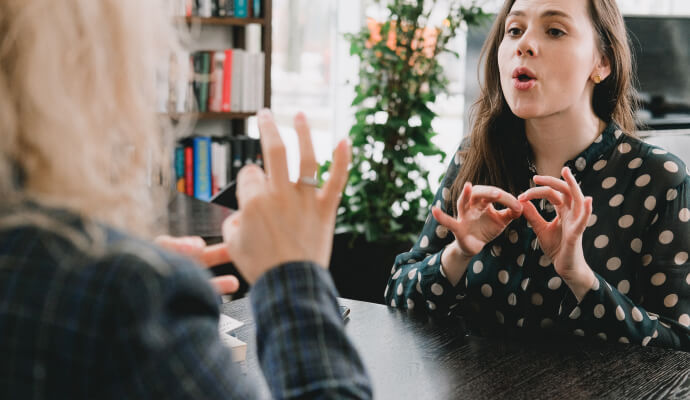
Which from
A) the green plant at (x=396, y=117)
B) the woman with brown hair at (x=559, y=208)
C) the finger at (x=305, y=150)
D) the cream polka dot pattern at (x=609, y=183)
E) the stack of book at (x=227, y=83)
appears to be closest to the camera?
the finger at (x=305, y=150)

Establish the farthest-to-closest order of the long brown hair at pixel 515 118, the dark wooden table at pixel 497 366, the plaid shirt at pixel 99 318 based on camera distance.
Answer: the long brown hair at pixel 515 118
the dark wooden table at pixel 497 366
the plaid shirt at pixel 99 318

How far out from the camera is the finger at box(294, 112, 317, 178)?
739 mm

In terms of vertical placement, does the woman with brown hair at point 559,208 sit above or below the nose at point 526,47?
below

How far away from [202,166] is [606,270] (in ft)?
8.42

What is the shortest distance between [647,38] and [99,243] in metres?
3.74

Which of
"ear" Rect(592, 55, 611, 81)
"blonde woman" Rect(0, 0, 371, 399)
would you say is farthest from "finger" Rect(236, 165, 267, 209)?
"ear" Rect(592, 55, 611, 81)

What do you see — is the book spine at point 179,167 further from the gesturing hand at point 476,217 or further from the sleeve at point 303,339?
the sleeve at point 303,339

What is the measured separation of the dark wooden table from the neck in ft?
1.86

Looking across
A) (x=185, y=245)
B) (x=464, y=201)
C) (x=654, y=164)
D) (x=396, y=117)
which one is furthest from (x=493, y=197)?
(x=396, y=117)

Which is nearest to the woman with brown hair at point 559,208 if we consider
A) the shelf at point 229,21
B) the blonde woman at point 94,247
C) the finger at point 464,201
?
the finger at point 464,201

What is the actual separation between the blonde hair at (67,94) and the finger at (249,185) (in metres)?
0.16

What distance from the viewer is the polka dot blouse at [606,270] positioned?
4.78 feet

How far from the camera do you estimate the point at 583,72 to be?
171cm

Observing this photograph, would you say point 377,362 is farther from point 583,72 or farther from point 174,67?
point 583,72
